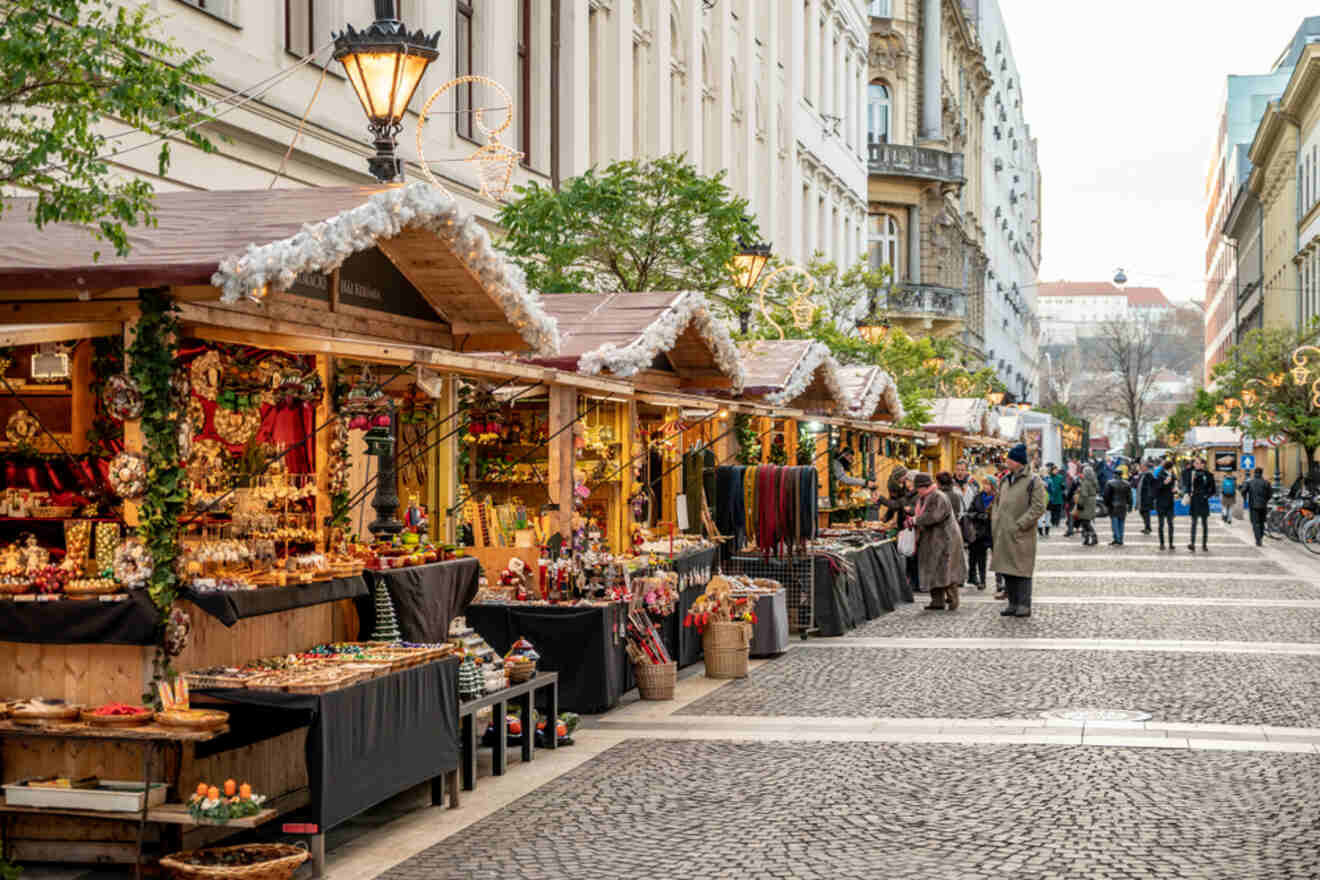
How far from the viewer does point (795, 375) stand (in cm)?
2028

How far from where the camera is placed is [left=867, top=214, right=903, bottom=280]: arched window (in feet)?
193

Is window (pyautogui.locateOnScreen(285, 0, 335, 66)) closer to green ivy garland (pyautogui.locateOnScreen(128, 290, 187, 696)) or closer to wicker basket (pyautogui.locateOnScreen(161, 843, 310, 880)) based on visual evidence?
green ivy garland (pyautogui.locateOnScreen(128, 290, 187, 696))

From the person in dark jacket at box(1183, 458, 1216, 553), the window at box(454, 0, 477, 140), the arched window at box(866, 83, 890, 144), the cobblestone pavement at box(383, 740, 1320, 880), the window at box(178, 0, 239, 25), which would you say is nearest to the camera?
the cobblestone pavement at box(383, 740, 1320, 880)

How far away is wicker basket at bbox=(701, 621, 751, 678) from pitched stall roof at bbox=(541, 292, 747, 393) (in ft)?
7.84

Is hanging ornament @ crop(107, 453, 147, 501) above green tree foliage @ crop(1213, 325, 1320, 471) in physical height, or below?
below

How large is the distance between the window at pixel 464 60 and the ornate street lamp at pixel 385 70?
10740 mm

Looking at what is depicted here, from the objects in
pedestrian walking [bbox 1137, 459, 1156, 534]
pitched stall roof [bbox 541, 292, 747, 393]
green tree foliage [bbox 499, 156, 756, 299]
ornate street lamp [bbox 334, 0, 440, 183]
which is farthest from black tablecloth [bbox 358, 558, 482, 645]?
pedestrian walking [bbox 1137, 459, 1156, 534]

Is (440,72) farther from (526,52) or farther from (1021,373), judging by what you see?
(1021,373)

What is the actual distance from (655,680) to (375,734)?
5.15 m

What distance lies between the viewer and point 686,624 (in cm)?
1552

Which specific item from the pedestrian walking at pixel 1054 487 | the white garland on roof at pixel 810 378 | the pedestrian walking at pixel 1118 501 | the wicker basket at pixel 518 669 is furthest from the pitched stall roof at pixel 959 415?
the wicker basket at pixel 518 669

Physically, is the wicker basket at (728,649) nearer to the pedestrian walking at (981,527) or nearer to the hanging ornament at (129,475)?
the hanging ornament at (129,475)

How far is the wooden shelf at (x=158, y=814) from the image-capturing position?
7.79m

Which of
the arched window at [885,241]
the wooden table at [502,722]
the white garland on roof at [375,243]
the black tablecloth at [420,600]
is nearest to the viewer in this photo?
the white garland on roof at [375,243]
